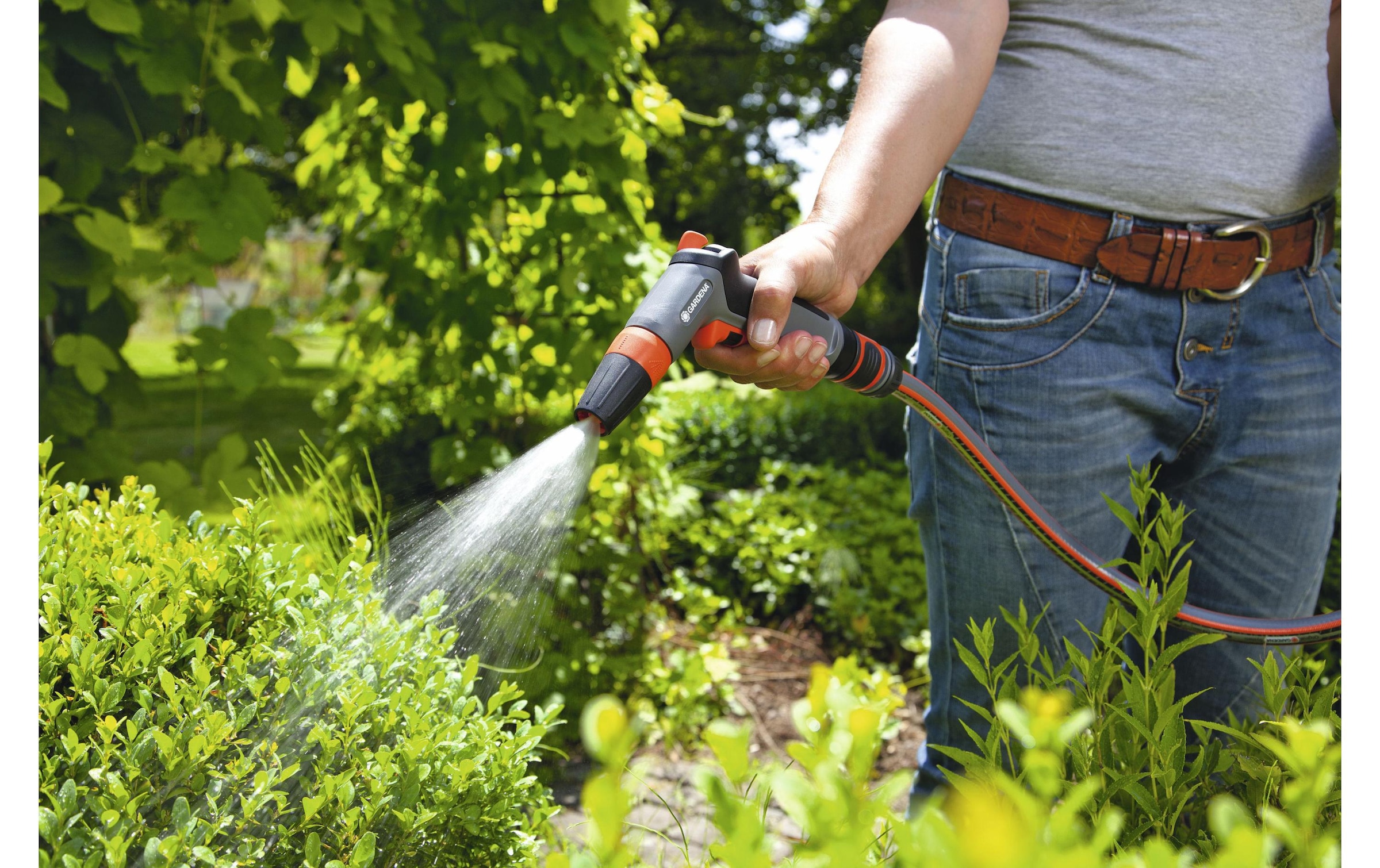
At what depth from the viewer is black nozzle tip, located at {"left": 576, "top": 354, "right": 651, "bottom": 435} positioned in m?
1.17

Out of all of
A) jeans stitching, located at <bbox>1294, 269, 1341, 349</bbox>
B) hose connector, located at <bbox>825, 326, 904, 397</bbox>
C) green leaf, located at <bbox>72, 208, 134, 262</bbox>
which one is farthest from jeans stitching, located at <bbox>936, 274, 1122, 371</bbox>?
green leaf, located at <bbox>72, 208, 134, 262</bbox>

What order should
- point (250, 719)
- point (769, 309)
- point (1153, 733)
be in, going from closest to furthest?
point (1153, 733) → point (250, 719) → point (769, 309)

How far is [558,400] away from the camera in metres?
3.84

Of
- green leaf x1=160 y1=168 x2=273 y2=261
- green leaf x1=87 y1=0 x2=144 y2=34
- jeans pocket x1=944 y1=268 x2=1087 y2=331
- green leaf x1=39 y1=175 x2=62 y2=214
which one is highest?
green leaf x1=87 y1=0 x2=144 y2=34

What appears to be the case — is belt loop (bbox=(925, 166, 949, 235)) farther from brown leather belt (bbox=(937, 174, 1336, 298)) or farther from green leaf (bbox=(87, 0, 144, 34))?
green leaf (bbox=(87, 0, 144, 34))

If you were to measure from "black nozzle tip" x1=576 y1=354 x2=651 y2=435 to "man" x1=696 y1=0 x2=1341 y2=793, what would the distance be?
1.51 feet

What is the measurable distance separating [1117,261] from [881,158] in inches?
18.4

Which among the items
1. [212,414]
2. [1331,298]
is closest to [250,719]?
[1331,298]

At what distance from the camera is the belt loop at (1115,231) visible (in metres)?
1.61

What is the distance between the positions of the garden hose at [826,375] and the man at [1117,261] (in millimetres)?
112

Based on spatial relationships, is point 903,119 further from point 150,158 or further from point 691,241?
point 150,158

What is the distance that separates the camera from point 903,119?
149 cm

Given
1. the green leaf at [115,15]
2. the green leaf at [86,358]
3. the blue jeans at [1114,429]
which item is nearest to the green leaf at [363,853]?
the blue jeans at [1114,429]

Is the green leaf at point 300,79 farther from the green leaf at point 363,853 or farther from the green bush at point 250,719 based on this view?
the green leaf at point 363,853
